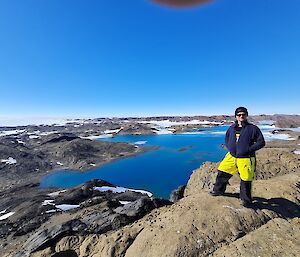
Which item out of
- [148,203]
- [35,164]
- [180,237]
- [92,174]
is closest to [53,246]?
[148,203]

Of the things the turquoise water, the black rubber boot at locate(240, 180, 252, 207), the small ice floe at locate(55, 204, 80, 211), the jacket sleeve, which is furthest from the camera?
the turquoise water

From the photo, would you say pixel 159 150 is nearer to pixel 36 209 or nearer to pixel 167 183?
pixel 167 183

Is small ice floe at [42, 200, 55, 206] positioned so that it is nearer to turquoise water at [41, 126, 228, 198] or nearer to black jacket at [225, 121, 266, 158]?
turquoise water at [41, 126, 228, 198]

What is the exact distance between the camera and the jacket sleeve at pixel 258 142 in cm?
716

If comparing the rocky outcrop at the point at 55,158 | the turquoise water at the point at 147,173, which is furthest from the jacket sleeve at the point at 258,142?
the rocky outcrop at the point at 55,158

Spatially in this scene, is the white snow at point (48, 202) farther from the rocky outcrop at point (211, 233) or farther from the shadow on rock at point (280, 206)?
the shadow on rock at point (280, 206)

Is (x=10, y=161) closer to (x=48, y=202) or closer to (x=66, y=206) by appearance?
(x=48, y=202)

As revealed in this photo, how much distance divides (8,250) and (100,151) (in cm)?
5430

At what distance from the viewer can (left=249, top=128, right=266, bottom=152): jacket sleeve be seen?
23.5ft

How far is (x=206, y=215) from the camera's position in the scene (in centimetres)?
784

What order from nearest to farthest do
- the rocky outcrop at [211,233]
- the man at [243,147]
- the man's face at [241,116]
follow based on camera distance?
the rocky outcrop at [211,233] → the man at [243,147] → the man's face at [241,116]

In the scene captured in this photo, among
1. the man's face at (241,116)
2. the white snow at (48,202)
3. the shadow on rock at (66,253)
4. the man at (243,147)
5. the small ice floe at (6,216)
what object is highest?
the man's face at (241,116)

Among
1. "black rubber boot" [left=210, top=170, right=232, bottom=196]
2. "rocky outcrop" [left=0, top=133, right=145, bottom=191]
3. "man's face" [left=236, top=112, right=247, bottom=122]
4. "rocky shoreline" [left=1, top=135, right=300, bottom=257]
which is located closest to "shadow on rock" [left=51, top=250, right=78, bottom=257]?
"rocky shoreline" [left=1, top=135, right=300, bottom=257]

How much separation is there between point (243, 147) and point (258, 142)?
0.44 m
